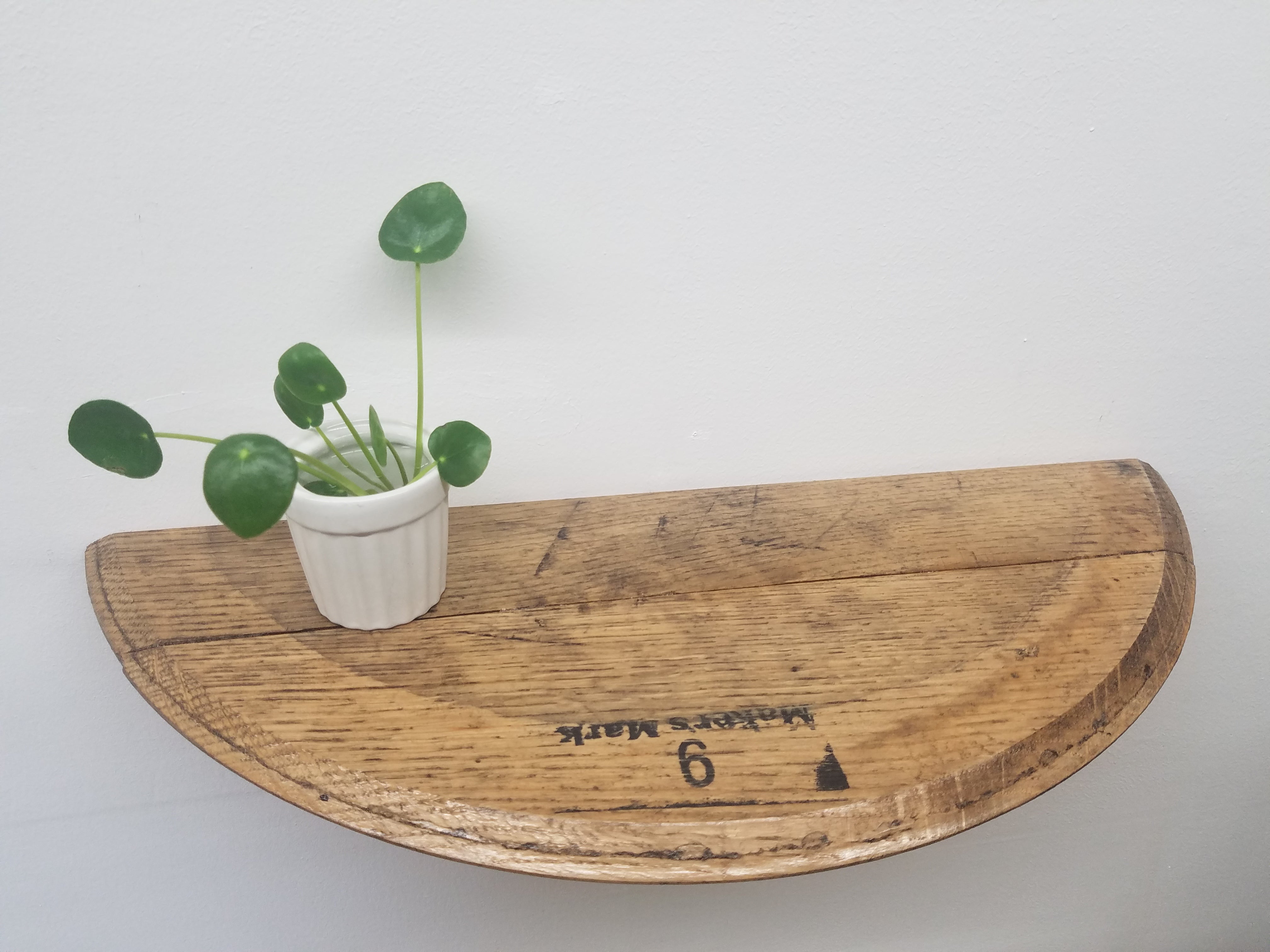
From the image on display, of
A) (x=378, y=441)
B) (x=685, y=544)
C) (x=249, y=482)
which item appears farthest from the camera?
(x=685, y=544)

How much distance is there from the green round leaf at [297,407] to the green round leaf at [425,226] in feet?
0.31

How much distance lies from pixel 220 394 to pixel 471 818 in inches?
12.5

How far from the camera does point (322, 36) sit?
1.55 ft

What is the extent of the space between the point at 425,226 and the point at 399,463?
13 centimetres

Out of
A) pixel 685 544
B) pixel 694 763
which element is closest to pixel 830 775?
pixel 694 763

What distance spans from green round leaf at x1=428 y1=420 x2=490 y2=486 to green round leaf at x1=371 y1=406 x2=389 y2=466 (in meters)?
0.04

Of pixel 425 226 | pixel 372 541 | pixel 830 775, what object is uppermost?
pixel 425 226

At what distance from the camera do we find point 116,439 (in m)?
0.42

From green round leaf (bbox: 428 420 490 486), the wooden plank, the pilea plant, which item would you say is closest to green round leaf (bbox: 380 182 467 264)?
the pilea plant

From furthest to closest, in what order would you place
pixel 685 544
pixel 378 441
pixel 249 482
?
1. pixel 685 544
2. pixel 378 441
3. pixel 249 482

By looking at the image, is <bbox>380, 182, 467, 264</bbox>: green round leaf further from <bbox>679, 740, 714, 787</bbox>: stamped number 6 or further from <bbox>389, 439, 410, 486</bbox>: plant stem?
<bbox>679, 740, 714, 787</bbox>: stamped number 6

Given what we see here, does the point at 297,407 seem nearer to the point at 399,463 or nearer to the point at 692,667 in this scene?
the point at 399,463

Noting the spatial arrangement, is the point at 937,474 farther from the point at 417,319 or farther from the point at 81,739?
the point at 81,739

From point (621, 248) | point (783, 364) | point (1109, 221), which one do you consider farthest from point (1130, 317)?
point (621, 248)
